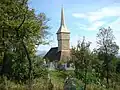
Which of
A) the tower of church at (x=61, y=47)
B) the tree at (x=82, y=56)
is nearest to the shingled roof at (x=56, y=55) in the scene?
the tower of church at (x=61, y=47)

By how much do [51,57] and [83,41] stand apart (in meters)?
58.5

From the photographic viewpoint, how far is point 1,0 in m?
18.7

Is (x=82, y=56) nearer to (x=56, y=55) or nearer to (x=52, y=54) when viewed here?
(x=56, y=55)

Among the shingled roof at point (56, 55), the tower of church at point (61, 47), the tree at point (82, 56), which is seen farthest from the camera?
the tower of church at point (61, 47)

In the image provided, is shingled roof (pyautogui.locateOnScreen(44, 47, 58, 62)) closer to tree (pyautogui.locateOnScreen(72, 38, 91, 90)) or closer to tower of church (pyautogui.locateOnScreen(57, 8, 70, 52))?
tower of church (pyautogui.locateOnScreen(57, 8, 70, 52))

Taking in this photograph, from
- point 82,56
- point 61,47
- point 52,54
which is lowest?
point 82,56

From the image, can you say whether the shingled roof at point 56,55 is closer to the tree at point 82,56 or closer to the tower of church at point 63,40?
the tower of church at point 63,40

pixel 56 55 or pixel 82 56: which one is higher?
pixel 56 55

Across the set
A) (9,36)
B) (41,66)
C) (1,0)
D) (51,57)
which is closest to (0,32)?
(9,36)

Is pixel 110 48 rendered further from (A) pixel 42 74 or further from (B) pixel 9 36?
(B) pixel 9 36

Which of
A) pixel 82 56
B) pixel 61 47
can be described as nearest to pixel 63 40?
pixel 61 47

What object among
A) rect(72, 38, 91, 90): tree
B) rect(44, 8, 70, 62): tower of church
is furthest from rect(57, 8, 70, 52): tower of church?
rect(72, 38, 91, 90): tree

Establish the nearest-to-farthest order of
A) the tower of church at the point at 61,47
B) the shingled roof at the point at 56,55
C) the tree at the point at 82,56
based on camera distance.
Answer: the tree at the point at 82,56, the shingled roof at the point at 56,55, the tower of church at the point at 61,47

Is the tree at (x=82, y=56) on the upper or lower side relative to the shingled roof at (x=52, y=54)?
lower
